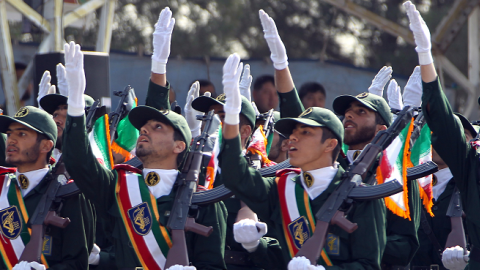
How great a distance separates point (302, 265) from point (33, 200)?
1.97 metres

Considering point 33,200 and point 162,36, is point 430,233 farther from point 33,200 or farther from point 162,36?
point 33,200

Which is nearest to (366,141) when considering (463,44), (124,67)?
(124,67)

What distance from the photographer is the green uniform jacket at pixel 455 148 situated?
13.9ft

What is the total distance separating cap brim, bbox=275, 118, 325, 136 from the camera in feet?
14.7

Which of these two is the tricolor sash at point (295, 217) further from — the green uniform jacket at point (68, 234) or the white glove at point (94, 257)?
the white glove at point (94, 257)

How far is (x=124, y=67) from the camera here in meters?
11.0

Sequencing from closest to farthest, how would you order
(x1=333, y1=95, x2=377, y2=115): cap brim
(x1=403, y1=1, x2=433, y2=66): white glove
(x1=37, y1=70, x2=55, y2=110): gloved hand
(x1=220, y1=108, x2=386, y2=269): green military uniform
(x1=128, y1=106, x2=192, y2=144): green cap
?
(x1=220, y1=108, x2=386, y2=269): green military uniform → (x1=403, y1=1, x2=433, y2=66): white glove → (x1=128, y1=106, x2=192, y2=144): green cap → (x1=333, y1=95, x2=377, y2=115): cap brim → (x1=37, y1=70, x2=55, y2=110): gloved hand

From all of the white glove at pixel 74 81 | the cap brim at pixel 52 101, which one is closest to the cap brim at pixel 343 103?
the white glove at pixel 74 81

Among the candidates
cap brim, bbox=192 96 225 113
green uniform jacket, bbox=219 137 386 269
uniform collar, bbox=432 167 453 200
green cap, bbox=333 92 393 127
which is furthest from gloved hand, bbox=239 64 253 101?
green uniform jacket, bbox=219 137 386 269

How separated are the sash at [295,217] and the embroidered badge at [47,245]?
1591mm

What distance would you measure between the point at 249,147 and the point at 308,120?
4.64 ft

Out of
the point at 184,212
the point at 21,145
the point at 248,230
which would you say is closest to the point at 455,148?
the point at 248,230

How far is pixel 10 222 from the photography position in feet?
15.8

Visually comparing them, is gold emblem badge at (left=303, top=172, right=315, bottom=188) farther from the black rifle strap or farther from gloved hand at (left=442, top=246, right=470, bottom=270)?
the black rifle strap
